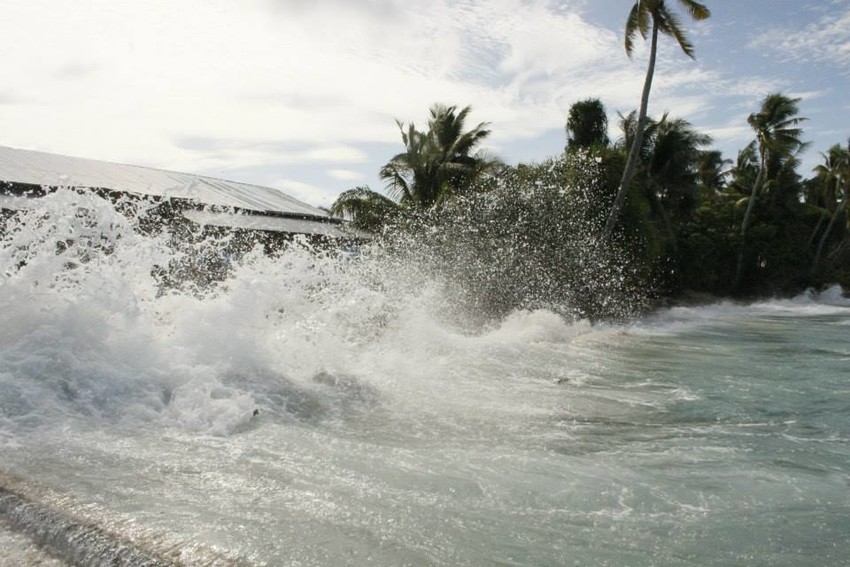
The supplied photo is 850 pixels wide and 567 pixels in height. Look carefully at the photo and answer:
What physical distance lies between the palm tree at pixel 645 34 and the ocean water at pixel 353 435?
10.2 meters

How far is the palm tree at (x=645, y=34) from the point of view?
1925 centimetres

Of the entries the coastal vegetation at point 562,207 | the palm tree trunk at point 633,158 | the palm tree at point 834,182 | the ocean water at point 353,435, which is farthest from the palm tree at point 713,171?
the ocean water at point 353,435

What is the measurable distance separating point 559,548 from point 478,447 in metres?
1.69

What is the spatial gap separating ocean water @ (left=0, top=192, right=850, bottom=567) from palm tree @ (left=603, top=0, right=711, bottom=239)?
1020 cm

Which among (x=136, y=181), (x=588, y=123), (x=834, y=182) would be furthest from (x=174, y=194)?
(x=834, y=182)

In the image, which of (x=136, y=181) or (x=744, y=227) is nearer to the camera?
(x=136, y=181)

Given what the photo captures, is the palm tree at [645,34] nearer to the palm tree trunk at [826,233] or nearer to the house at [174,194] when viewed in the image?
the house at [174,194]

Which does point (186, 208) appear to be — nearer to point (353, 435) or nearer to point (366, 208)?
point (366, 208)

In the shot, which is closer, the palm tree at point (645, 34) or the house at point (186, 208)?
the house at point (186, 208)

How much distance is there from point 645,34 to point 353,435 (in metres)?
18.6

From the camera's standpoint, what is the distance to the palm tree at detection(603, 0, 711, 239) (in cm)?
1925

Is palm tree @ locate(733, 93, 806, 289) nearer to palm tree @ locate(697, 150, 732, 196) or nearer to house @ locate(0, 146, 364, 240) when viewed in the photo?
palm tree @ locate(697, 150, 732, 196)

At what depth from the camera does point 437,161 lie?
2194cm

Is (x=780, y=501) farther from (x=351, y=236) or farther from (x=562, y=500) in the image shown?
(x=351, y=236)
